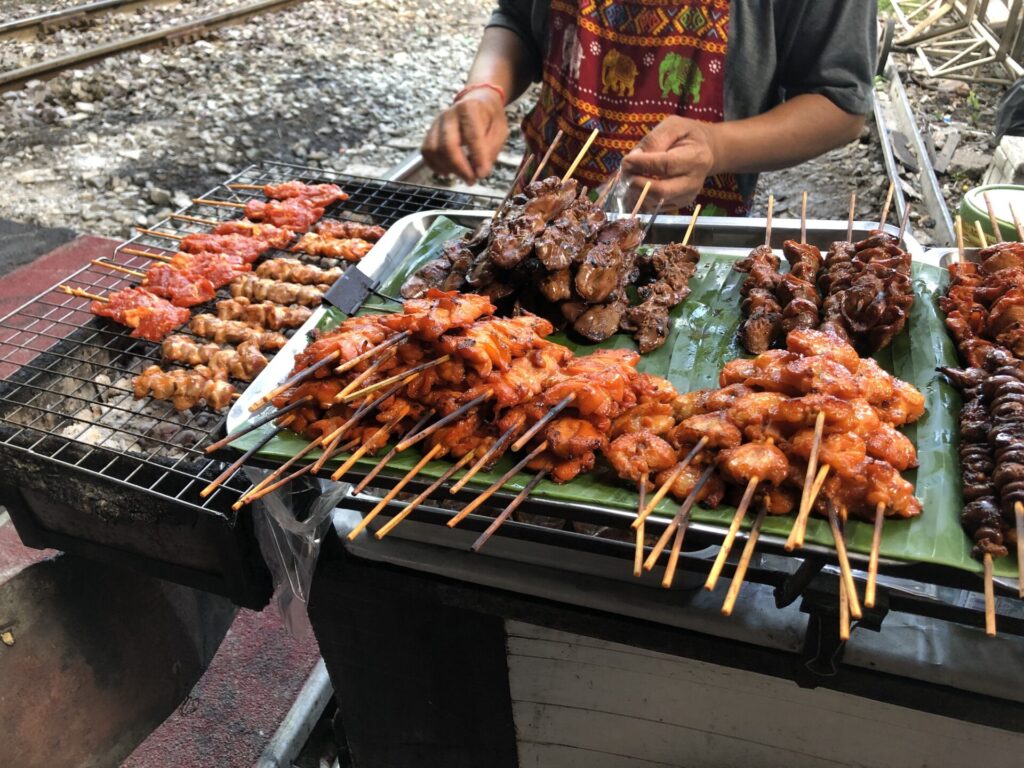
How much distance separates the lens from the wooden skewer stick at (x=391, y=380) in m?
2.13

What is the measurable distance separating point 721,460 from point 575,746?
1.54 m

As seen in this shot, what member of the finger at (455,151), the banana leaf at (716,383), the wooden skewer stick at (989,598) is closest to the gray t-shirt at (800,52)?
the banana leaf at (716,383)

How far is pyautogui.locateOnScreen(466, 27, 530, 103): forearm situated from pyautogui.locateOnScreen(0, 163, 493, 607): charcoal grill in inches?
93.5

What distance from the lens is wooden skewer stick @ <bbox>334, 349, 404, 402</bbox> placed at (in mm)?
2145

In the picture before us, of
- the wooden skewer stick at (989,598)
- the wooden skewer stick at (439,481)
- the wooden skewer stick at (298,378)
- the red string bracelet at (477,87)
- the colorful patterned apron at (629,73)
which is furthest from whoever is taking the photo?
the red string bracelet at (477,87)

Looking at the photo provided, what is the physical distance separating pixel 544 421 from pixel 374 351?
57 centimetres

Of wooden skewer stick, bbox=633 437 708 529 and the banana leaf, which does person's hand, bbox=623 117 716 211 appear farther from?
wooden skewer stick, bbox=633 437 708 529

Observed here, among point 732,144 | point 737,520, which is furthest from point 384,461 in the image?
point 732,144

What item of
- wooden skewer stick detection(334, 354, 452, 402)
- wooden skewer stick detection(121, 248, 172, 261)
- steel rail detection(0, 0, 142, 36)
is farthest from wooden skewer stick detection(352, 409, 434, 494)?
steel rail detection(0, 0, 142, 36)

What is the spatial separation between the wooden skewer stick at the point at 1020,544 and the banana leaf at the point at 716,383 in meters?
0.05

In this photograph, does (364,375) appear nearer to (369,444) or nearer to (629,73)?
(369,444)

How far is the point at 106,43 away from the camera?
10195mm

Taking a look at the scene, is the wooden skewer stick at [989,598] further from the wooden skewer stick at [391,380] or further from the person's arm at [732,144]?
the person's arm at [732,144]

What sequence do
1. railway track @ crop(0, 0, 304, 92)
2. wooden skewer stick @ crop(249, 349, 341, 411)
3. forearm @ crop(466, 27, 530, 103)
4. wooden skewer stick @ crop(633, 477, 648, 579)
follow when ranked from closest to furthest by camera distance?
1. wooden skewer stick @ crop(633, 477, 648, 579)
2. wooden skewer stick @ crop(249, 349, 341, 411)
3. forearm @ crop(466, 27, 530, 103)
4. railway track @ crop(0, 0, 304, 92)
